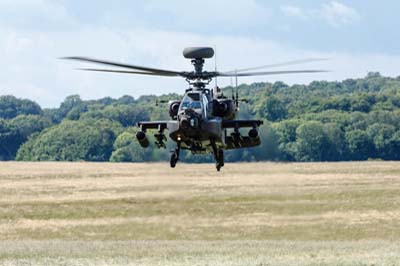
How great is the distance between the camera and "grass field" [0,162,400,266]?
55.7 m

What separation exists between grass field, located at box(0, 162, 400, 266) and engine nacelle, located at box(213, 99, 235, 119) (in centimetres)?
922

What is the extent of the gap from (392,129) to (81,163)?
31072 millimetres

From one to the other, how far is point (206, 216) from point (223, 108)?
37.1 meters

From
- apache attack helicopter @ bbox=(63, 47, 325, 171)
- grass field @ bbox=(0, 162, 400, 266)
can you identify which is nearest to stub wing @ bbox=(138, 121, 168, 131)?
apache attack helicopter @ bbox=(63, 47, 325, 171)

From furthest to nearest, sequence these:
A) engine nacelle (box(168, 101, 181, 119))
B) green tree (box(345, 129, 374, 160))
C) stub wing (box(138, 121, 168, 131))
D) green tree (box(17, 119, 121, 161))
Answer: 1. green tree (box(17, 119, 121, 161))
2. green tree (box(345, 129, 374, 160))
3. engine nacelle (box(168, 101, 181, 119))
4. stub wing (box(138, 121, 168, 131))

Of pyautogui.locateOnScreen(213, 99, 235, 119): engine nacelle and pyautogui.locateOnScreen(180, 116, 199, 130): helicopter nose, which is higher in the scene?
pyautogui.locateOnScreen(213, 99, 235, 119): engine nacelle

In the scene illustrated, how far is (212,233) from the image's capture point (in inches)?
2864

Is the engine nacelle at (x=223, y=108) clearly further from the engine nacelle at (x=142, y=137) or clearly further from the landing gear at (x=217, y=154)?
the engine nacelle at (x=142, y=137)

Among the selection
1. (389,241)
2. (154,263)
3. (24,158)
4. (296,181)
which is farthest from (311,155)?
(24,158)

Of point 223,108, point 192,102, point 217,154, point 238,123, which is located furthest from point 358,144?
point 192,102

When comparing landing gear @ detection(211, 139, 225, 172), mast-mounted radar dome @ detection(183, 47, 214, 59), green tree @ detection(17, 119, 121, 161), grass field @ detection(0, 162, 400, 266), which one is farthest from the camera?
green tree @ detection(17, 119, 121, 161)

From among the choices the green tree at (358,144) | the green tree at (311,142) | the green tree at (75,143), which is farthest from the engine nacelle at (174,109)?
the green tree at (75,143)

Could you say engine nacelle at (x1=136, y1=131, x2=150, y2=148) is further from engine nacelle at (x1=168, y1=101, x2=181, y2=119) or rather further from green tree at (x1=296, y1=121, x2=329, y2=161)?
green tree at (x1=296, y1=121, x2=329, y2=161)

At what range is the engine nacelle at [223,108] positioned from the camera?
42031 millimetres
